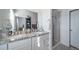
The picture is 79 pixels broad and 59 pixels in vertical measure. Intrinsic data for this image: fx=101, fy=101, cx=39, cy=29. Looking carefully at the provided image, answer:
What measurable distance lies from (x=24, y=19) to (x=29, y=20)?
8 centimetres

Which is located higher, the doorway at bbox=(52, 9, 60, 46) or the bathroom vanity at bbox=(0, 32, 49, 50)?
the doorway at bbox=(52, 9, 60, 46)

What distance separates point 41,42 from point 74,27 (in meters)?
0.58

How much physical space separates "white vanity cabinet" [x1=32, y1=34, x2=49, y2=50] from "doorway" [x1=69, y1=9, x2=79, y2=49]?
397mm

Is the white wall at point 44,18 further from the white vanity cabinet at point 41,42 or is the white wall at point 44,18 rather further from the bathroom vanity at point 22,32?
the white vanity cabinet at point 41,42

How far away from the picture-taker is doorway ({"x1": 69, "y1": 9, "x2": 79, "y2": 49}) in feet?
5.21

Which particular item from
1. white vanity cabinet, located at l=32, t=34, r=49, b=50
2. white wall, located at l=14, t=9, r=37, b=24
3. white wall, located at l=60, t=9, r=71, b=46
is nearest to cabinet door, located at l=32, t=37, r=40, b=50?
white vanity cabinet, located at l=32, t=34, r=49, b=50

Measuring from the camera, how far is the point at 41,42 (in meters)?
1.65

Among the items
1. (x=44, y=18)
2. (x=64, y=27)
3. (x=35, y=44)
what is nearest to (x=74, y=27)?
(x=64, y=27)

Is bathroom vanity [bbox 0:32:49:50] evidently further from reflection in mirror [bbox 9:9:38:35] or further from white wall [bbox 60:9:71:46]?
white wall [bbox 60:9:71:46]

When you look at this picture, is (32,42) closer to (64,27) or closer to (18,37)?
(18,37)

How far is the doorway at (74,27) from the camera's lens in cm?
159
